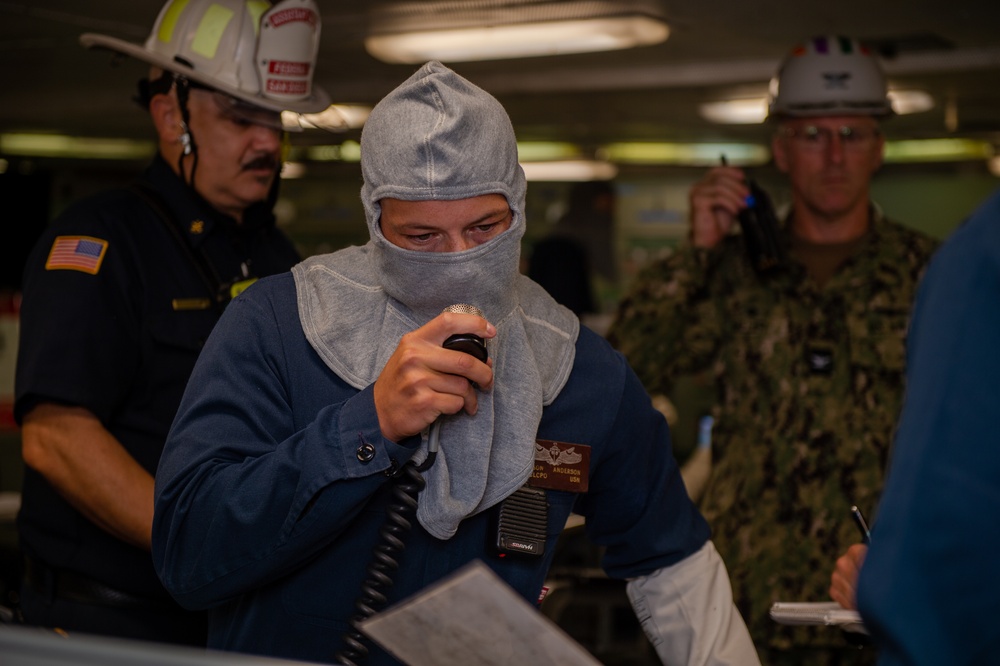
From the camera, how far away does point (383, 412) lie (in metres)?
1.44

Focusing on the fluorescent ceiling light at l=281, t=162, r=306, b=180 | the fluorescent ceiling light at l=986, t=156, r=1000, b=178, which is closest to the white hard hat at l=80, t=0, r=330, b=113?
the fluorescent ceiling light at l=281, t=162, r=306, b=180

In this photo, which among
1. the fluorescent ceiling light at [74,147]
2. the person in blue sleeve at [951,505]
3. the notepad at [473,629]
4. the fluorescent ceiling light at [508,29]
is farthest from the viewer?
the fluorescent ceiling light at [74,147]

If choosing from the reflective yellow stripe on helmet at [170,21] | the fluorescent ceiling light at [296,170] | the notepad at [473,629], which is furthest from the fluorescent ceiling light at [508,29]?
the fluorescent ceiling light at [296,170]

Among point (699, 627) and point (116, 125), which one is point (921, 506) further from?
point (116, 125)

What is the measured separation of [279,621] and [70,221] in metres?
1.16

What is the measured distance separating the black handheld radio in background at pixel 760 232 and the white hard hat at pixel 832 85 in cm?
29

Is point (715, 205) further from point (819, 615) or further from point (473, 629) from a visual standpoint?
point (473, 629)

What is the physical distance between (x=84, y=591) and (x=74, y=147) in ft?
22.5

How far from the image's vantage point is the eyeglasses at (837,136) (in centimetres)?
312

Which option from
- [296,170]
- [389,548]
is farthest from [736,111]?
[389,548]

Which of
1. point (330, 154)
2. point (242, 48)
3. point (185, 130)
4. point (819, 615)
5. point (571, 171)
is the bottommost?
point (571, 171)

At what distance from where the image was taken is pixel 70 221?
7.70ft

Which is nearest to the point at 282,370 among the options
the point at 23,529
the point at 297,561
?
the point at 297,561

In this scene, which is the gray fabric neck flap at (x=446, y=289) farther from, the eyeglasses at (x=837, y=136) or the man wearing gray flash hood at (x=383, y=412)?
the eyeglasses at (x=837, y=136)
